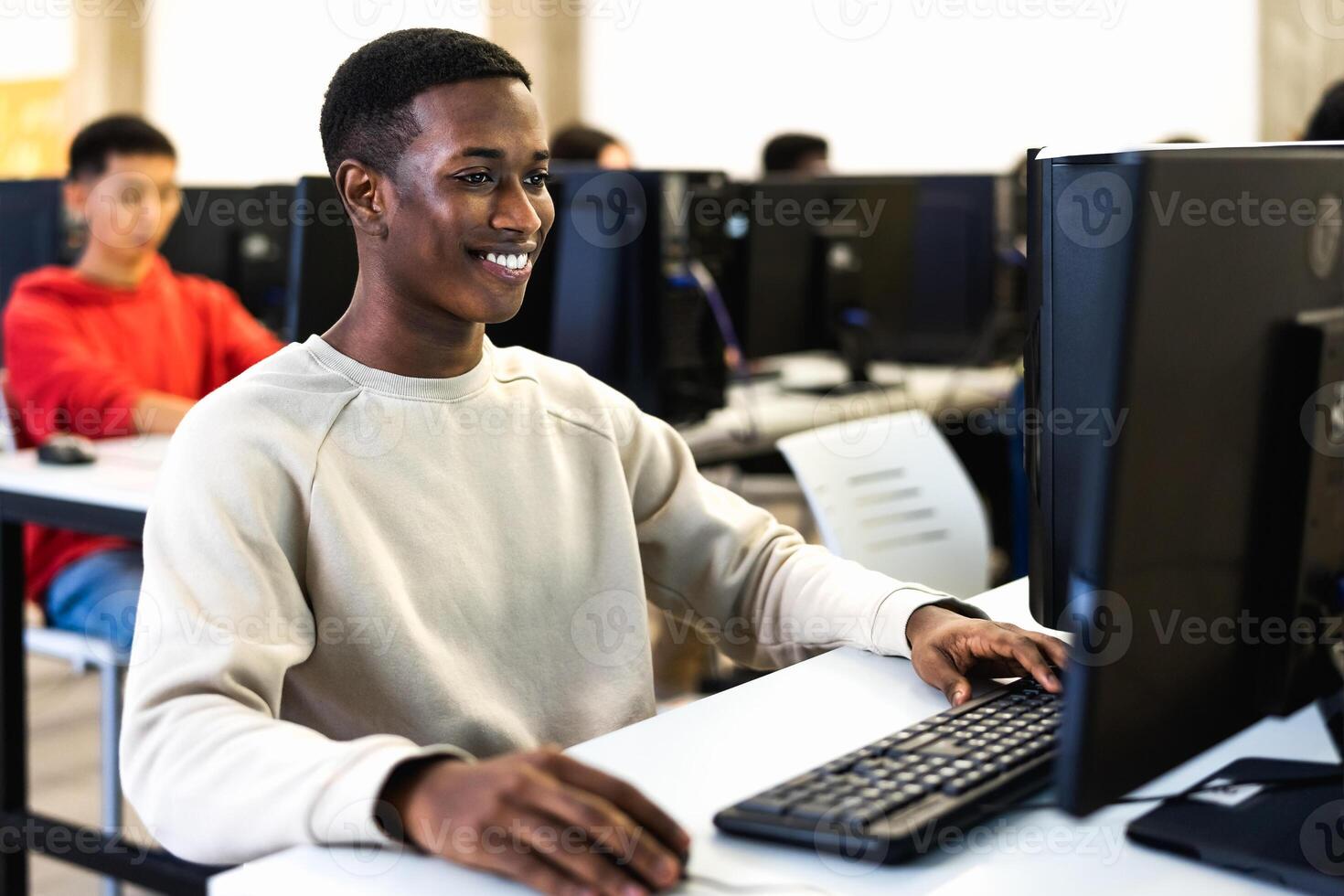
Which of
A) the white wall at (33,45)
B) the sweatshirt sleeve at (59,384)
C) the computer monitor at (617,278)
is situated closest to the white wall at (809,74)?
the white wall at (33,45)

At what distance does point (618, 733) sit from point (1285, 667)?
52 cm

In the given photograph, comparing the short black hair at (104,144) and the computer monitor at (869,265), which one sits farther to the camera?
the computer monitor at (869,265)

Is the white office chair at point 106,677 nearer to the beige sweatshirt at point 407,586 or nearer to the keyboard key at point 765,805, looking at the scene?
the beige sweatshirt at point 407,586

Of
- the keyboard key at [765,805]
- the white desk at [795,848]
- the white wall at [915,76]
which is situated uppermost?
the white wall at [915,76]

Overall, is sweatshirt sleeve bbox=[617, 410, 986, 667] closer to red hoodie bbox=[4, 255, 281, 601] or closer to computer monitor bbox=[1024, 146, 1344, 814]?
computer monitor bbox=[1024, 146, 1344, 814]

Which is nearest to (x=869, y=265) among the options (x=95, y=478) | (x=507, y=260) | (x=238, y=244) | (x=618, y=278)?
(x=618, y=278)

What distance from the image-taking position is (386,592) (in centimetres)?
119

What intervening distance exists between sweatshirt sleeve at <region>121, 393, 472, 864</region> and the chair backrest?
3.06ft

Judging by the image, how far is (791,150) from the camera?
17.1 feet

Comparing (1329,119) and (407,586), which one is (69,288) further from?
(1329,119)

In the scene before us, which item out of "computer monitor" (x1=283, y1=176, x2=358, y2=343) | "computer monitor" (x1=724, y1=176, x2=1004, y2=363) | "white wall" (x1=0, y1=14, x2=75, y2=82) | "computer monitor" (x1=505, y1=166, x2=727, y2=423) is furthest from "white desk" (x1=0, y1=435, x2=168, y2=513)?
"white wall" (x1=0, y1=14, x2=75, y2=82)

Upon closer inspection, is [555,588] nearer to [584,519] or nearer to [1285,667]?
[584,519]

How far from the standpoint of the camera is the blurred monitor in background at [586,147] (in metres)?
4.91

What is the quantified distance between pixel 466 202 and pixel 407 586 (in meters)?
0.34
